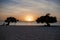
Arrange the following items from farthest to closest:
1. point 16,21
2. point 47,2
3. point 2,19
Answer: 1. point 16,21
2. point 47,2
3. point 2,19

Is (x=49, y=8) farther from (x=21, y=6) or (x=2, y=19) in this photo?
(x=2, y=19)

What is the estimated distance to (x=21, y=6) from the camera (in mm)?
3049

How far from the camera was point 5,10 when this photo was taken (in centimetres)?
292

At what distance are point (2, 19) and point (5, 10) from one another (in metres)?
0.19

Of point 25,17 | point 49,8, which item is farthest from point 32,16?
point 49,8

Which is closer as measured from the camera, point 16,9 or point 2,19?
point 2,19

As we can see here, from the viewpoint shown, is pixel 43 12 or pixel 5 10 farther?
pixel 43 12

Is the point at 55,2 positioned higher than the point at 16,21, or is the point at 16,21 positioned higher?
the point at 55,2

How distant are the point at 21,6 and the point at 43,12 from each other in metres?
0.41

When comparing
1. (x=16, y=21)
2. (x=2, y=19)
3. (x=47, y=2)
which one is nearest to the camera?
(x=2, y=19)

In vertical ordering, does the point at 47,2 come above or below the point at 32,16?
above

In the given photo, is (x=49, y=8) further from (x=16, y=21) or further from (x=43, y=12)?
(x=16, y=21)

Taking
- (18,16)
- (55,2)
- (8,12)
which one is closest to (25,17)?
(18,16)

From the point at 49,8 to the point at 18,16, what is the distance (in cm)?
56
